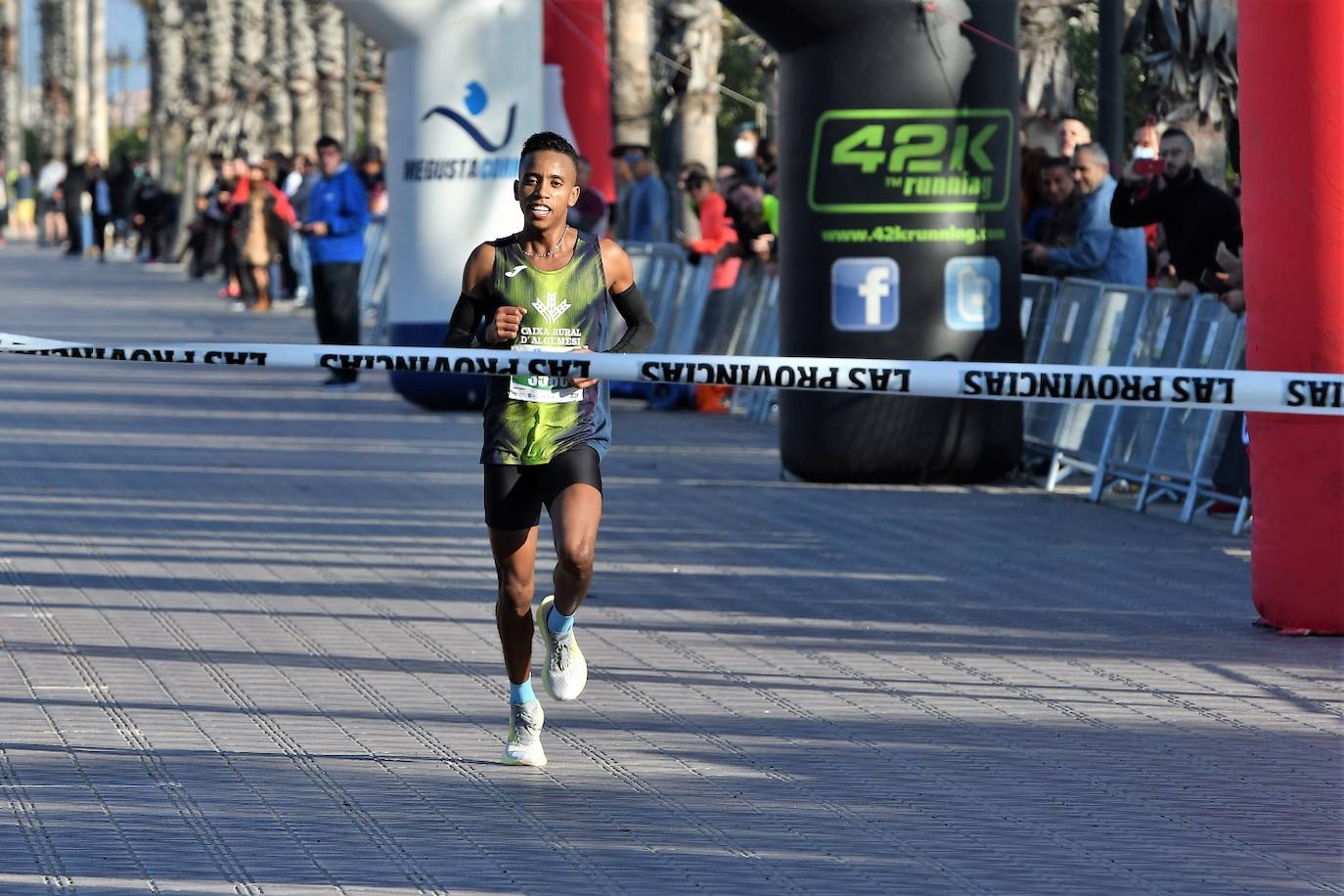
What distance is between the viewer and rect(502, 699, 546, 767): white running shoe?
A: 7.18 m

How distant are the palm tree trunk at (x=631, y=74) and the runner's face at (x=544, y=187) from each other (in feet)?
62.6

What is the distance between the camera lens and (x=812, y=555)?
11.6m

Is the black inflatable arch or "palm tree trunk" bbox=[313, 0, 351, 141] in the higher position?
"palm tree trunk" bbox=[313, 0, 351, 141]

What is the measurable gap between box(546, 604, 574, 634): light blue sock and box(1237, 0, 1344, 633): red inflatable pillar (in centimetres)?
338

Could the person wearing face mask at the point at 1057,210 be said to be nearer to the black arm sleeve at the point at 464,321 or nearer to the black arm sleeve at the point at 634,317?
the black arm sleeve at the point at 634,317

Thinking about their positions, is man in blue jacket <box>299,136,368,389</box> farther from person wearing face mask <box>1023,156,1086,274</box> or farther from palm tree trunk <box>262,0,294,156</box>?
palm tree trunk <box>262,0,294,156</box>

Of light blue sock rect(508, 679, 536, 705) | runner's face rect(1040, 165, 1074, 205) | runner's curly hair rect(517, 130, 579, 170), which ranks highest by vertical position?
runner's face rect(1040, 165, 1074, 205)

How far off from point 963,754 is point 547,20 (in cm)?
1630

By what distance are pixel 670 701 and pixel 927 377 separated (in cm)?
162

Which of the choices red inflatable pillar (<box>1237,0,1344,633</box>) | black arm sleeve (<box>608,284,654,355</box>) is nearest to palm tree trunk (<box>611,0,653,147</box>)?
red inflatable pillar (<box>1237,0,1344,633</box>)

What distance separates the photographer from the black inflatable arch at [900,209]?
13.9 m

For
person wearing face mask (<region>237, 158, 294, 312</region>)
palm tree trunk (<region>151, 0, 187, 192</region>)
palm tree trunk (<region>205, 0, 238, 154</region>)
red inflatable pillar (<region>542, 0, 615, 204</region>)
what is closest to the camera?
red inflatable pillar (<region>542, 0, 615, 204</region>)

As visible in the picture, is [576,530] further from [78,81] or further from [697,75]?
[78,81]

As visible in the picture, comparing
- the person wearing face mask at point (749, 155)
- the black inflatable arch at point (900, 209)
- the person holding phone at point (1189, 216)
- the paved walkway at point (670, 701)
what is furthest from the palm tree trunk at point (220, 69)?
the person holding phone at point (1189, 216)
